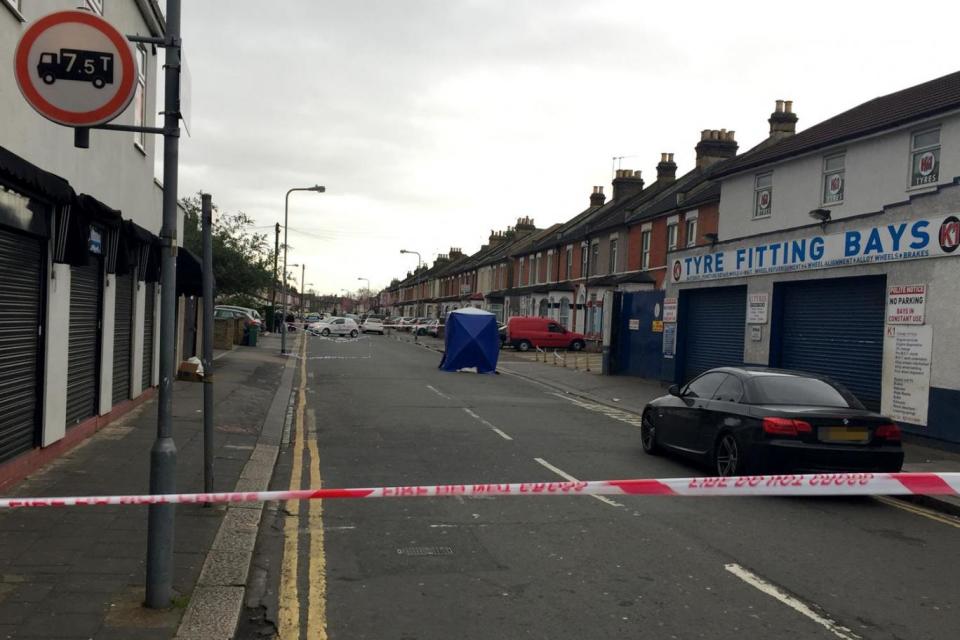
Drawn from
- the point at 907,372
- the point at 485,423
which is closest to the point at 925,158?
the point at 907,372

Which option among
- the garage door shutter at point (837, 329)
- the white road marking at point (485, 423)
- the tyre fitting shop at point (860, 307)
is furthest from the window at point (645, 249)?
the white road marking at point (485, 423)

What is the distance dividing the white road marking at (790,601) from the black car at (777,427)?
9.67 feet

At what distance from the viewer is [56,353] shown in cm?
891

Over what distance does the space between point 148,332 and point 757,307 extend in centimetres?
1322

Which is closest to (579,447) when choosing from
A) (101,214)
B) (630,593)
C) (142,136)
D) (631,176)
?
(630,593)

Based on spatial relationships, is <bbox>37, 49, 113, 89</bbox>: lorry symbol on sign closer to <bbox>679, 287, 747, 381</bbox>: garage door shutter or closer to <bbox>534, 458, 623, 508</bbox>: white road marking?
<bbox>534, 458, 623, 508</bbox>: white road marking

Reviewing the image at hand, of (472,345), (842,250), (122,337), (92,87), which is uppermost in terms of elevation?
(842,250)

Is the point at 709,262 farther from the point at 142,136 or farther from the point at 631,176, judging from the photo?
the point at 631,176

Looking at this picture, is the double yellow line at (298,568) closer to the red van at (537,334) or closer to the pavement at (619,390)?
the pavement at (619,390)

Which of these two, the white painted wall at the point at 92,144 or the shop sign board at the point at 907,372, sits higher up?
the white painted wall at the point at 92,144

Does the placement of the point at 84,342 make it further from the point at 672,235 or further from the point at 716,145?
the point at 716,145

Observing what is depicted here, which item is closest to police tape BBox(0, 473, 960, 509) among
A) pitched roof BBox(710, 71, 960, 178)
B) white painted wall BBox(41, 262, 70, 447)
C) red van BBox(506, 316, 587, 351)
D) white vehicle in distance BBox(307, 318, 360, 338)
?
white painted wall BBox(41, 262, 70, 447)

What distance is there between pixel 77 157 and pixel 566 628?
8.14 metres

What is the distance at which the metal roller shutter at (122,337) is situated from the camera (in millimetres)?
12578
